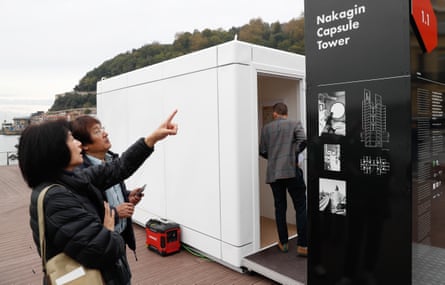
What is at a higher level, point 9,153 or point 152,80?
point 152,80

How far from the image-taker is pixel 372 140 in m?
2.01

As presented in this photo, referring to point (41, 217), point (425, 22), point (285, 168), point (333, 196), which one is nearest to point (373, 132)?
point (333, 196)

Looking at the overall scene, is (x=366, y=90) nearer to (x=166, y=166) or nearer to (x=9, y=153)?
(x=166, y=166)

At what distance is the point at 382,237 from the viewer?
78.4 inches

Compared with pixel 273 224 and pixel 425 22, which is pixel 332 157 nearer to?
pixel 425 22

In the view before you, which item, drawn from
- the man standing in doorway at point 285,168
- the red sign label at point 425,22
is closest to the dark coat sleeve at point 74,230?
the red sign label at point 425,22

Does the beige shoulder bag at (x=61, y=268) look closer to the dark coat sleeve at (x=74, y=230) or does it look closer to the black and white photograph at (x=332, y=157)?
the dark coat sleeve at (x=74, y=230)

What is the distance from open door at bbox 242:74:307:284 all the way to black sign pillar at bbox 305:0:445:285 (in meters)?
1.01

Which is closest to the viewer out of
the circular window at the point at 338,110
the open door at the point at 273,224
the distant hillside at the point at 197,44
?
the circular window at the point at 338,110

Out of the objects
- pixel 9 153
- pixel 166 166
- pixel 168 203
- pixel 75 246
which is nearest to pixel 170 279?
pixel 168 203

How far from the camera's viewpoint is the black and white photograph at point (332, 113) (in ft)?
7.10

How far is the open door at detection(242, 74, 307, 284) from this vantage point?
332cm

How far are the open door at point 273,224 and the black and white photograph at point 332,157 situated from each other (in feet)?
4.62

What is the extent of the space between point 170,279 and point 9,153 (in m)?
17.9
